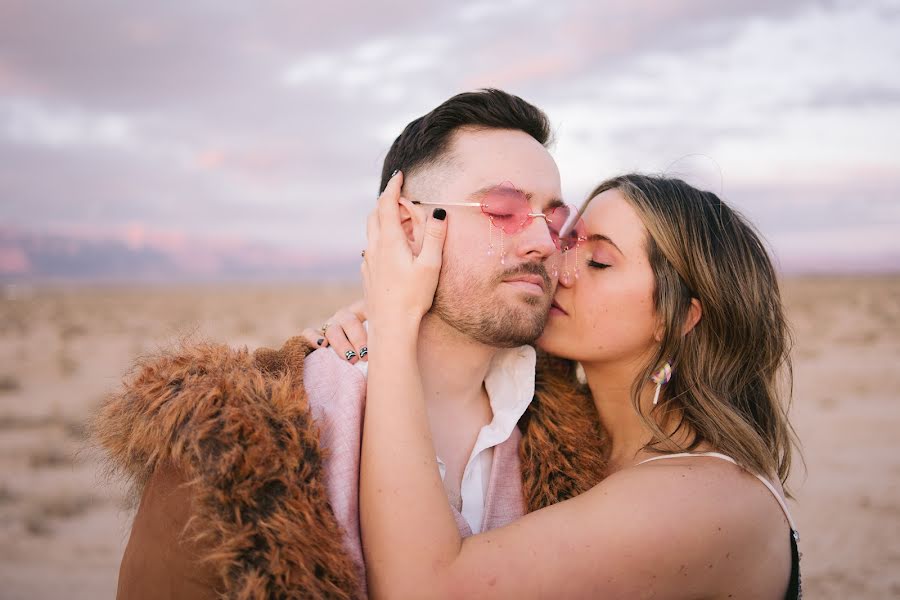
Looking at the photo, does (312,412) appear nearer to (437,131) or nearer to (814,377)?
(437,131)

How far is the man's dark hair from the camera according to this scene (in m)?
3.45

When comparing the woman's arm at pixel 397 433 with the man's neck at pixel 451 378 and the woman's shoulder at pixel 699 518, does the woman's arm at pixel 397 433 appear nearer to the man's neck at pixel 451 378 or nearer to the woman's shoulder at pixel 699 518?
the man's neck at pixel 451 378

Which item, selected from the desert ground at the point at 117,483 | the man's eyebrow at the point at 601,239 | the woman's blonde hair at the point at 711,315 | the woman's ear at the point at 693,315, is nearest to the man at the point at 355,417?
the man's eyebrow at the point at 601,239

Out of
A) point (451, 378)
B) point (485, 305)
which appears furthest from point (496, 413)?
point (485, 305)

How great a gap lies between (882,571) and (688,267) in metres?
5.21

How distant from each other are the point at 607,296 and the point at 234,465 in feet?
6.92

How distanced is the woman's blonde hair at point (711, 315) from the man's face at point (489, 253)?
0.62m

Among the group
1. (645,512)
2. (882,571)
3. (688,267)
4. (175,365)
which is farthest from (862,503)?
(175,365)

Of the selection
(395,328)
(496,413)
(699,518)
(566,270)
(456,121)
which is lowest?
(699,518)

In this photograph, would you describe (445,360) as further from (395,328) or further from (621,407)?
(621,407)

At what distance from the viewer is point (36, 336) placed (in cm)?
2505

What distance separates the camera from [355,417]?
8.28 feet

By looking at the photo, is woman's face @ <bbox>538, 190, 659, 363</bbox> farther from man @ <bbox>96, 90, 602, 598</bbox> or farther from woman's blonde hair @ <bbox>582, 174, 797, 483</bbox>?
man @ <bbox>96, 90, 602, 598</bbox>

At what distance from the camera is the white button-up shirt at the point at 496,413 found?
9.89ft
